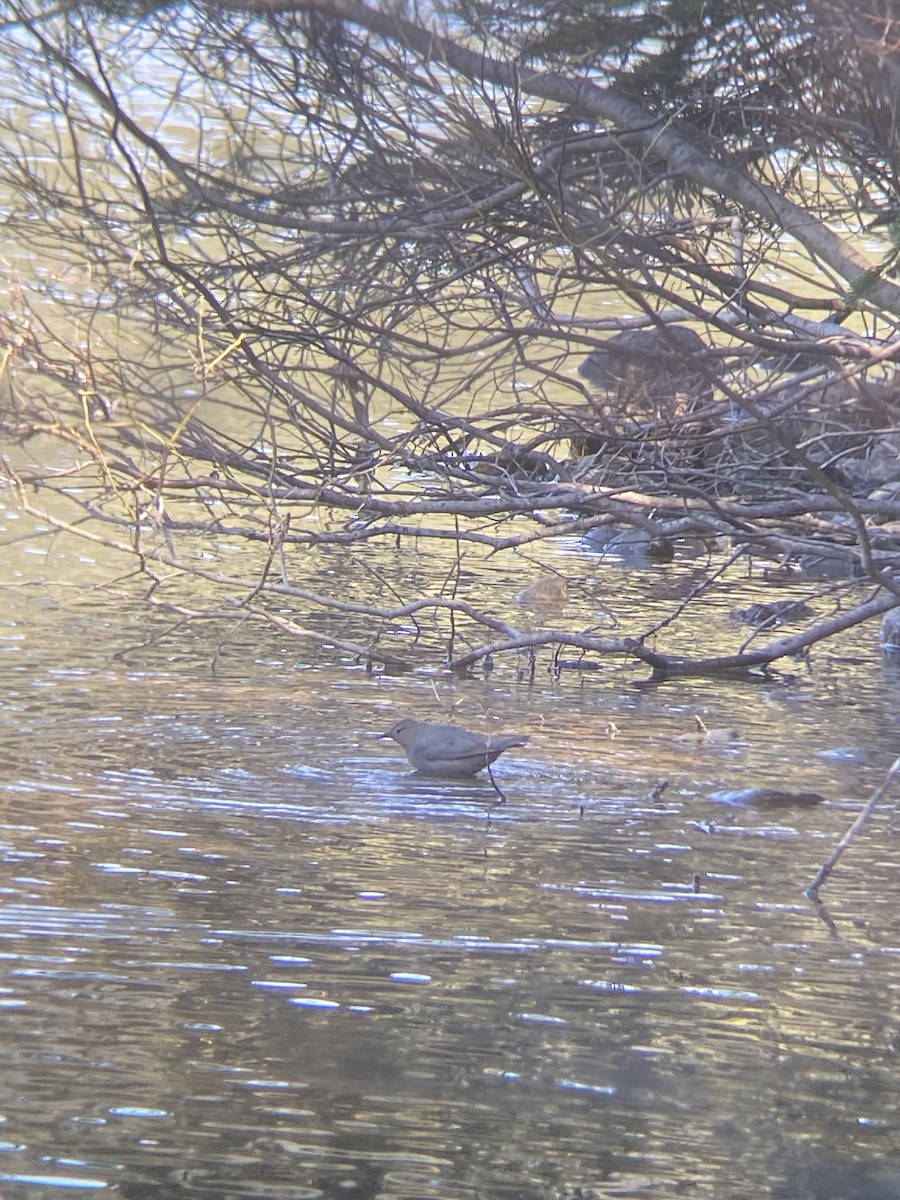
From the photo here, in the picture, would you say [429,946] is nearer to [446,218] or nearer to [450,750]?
[450,750]

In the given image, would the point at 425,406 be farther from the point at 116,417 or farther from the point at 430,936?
the point at 430,936

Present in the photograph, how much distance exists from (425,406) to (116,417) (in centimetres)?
124

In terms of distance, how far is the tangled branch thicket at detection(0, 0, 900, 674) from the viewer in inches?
246

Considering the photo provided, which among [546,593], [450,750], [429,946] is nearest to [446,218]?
[450,750]

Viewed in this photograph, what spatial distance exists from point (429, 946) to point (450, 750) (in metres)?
1.72

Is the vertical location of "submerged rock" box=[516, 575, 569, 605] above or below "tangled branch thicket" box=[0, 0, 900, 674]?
below

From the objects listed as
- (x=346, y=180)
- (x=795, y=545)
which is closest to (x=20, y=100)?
(x=346, y=180)

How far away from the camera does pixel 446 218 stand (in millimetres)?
6684

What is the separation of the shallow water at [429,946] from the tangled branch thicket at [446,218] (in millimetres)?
714

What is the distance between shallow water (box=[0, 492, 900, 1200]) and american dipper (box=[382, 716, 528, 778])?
9cm

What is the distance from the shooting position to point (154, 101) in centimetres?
709

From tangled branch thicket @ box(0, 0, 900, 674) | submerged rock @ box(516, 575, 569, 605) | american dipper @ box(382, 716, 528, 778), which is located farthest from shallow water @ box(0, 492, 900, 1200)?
submerged rock @ box(516, 575, 569, 605)

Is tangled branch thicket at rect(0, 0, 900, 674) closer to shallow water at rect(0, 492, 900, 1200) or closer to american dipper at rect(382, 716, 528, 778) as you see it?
shallow water at rect(0, 492, 900, 1200)

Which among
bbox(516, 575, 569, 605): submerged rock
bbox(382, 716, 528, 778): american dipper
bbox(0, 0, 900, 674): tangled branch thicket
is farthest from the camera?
bbox(516, 575, 569, 605): submerged rock
